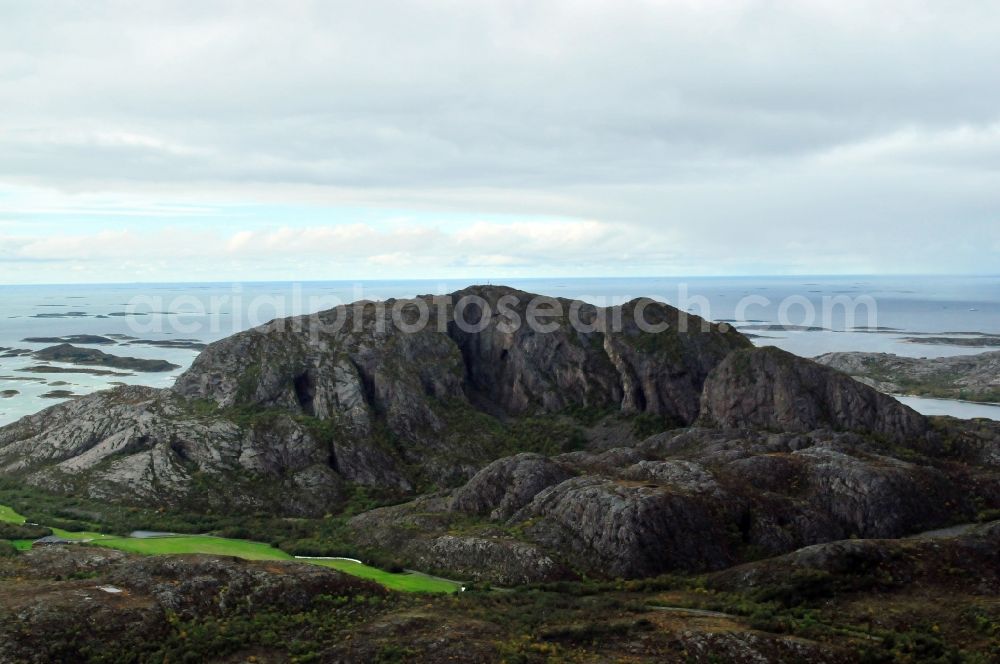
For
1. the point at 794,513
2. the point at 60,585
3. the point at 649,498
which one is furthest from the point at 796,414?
the point at 60,585

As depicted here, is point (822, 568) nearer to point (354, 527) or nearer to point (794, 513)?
point (794, 513)

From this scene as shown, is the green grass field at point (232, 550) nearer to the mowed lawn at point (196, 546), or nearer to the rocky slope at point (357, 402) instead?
the mowed lawn at point (196, 546)

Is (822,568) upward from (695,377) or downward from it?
downward

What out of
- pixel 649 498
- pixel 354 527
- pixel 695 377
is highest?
pixel 695 377

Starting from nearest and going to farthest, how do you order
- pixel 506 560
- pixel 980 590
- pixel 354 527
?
pixel 980 590 < pixel 506 560 < pixel 354 527

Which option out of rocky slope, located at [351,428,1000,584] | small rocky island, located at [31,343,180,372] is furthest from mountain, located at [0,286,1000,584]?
small rocky island, located at [31,343,180,372]

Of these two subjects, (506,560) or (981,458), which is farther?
(981,458)

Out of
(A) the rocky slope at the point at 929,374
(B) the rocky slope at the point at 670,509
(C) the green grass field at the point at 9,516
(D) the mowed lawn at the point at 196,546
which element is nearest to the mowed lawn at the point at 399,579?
(B) the rocky slope at the point at 670,509
